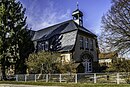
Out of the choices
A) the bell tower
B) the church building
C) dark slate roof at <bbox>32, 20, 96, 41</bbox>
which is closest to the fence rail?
the church building

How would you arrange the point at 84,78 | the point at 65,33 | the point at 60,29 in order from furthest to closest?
1. the point at 60,29
2. the point at 65,33
3. the point at 84,78

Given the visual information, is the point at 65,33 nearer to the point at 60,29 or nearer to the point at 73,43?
the point at 60,29

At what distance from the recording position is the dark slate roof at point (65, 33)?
1511 inches

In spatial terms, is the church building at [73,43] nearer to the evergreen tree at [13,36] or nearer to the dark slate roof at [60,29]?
the dark slate roof at [60,29]

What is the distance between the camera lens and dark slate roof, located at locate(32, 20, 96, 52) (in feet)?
126

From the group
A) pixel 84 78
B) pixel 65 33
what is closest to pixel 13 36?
pixel 65 33

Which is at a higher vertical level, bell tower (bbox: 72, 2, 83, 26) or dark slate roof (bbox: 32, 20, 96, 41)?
bell tower (bbox: 72, 2, 83, 26)

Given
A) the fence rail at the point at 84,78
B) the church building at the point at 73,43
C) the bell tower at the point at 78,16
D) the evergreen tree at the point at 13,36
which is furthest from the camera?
the bell tower at the point at 78,16

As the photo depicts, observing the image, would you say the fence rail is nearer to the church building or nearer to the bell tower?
the church building

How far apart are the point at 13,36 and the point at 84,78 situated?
1391 centimetres

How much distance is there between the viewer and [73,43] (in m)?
37.8

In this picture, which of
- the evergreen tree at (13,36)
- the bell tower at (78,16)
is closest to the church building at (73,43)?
the bell tower at (78,16)

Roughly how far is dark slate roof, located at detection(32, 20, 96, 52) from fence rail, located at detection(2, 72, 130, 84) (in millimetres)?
9700

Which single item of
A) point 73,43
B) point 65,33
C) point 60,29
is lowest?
point 73,43
